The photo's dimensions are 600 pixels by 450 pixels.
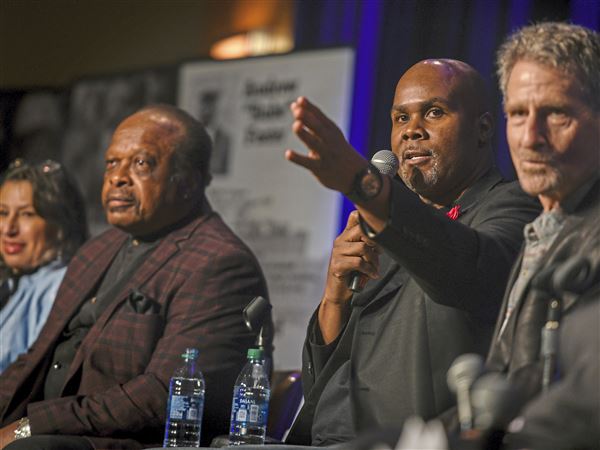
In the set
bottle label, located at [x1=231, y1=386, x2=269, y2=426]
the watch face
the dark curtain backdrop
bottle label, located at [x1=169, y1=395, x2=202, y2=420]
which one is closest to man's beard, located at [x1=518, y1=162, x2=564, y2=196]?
the watch face

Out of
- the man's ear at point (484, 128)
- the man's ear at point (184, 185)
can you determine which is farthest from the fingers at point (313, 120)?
the man's ear at point (184, 185)

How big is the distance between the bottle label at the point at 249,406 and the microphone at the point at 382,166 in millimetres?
805

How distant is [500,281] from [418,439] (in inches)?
36.7

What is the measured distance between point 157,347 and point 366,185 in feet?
5.68

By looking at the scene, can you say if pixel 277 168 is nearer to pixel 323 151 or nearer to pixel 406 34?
pixel 406 34

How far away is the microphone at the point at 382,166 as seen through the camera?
9.28ft

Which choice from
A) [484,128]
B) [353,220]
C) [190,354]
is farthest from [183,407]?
[484,128]

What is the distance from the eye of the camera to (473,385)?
1799 millimetres

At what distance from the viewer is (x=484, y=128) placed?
3.10m

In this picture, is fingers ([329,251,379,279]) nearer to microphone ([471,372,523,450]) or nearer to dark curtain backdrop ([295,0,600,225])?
dark curtain backdrop ([295,0,600,225])

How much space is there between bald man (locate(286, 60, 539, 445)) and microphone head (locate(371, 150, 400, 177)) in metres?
0.17

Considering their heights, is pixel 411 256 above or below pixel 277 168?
below

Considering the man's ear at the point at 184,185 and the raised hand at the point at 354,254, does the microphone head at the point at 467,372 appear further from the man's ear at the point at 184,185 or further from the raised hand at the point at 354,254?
the man's ear at the point at 184,185

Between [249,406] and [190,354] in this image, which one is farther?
[190,354]
